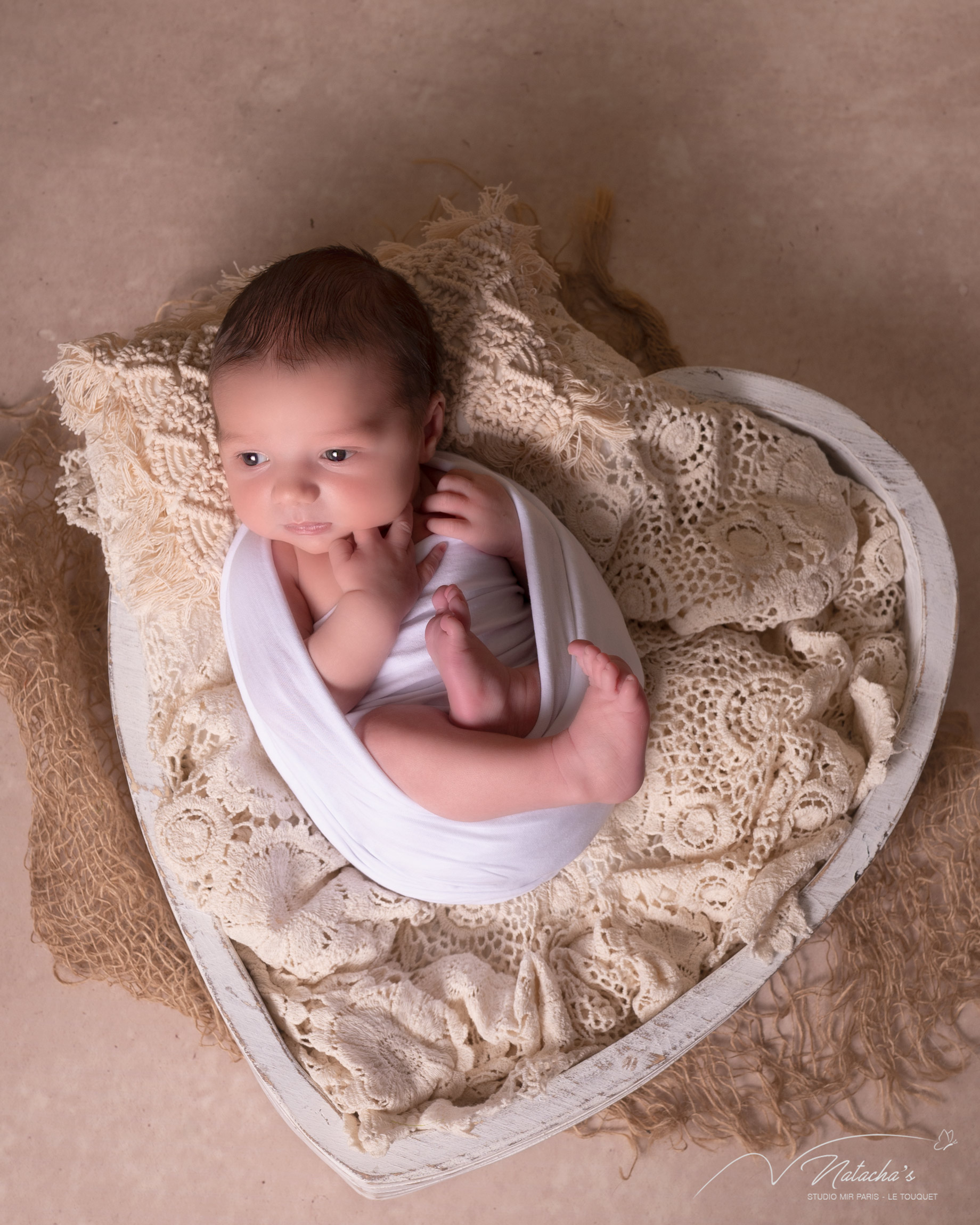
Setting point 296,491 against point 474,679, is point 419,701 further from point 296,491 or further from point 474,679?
point 296,491

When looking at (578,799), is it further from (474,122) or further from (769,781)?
(474,122)

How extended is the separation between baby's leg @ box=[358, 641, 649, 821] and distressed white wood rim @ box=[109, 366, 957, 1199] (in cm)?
36

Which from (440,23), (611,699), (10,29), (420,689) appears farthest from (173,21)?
(611,699)

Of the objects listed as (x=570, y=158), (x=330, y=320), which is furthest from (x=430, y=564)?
(x=570, y=158)

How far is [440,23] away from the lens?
167 cm

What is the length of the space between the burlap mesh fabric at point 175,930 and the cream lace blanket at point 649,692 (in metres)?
0.24

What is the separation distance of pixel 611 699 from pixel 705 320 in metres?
0.94

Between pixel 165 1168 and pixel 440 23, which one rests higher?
pixel 440 23

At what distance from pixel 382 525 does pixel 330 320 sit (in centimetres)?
24

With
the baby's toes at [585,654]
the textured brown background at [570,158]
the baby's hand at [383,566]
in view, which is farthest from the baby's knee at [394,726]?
the textured brown background at [570,158]

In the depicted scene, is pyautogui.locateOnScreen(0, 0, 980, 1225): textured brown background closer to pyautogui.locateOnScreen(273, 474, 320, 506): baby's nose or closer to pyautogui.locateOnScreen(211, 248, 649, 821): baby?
pyautogui.locateOnScreen(211, 248, 649, 821): baby

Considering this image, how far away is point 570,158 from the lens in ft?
5.41

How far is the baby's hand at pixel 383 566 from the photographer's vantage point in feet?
3.62

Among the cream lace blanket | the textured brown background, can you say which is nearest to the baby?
the cream lace blanket
